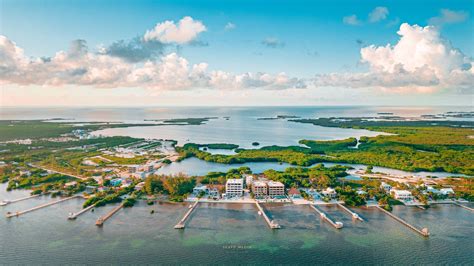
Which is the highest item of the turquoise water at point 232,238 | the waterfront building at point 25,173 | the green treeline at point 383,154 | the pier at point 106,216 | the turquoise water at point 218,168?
the green treeline at point 383,154

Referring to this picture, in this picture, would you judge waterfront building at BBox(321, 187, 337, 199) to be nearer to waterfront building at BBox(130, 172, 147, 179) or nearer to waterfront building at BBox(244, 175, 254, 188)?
waterfront building at BBox(244, 175, 254, 188)

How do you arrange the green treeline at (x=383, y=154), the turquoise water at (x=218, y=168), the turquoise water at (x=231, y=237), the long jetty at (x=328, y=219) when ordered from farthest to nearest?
the green treeline at (x=383, y=154), the turquoise water at (x=218, y=168), the long jetty at (x=328, y=219), the turquoise water at (x=231, y=237)

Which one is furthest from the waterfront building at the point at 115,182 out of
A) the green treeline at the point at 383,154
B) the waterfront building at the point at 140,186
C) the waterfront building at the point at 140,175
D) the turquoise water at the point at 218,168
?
the green treeline at the point at 383,154

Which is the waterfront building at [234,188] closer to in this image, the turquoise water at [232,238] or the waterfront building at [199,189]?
the waterfront building at [199,189]

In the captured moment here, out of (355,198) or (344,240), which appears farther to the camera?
(355,198)

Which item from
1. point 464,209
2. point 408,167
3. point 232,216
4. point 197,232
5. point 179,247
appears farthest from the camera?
point 408,167

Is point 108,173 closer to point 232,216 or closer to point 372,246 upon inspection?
point 232,216

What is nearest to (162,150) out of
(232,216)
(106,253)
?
(232,216)

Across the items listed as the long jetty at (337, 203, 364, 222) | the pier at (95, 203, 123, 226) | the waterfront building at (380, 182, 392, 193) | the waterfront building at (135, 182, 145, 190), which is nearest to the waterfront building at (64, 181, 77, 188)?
the waterfront building at (135, 182, 145, 190)

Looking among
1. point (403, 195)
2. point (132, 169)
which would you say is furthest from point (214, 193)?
point (403, 195)
